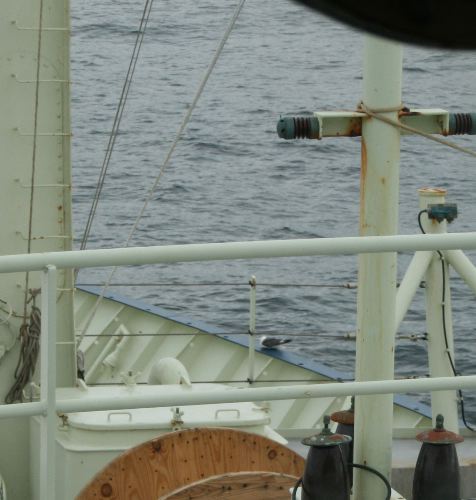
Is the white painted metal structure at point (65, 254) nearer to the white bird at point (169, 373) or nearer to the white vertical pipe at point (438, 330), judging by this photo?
the white vertical pipe at point (438, 330)

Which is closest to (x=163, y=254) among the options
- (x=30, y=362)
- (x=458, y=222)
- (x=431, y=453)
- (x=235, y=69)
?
(x=431, y=453)

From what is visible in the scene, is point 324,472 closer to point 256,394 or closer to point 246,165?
point 256,394

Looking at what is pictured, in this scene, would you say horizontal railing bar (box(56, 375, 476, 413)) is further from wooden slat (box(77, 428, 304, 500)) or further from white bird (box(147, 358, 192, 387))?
white bird (box(147, 358, 192, 387))

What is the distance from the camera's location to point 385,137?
3.96 meters

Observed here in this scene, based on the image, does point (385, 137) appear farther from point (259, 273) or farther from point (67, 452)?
point (259, 273)

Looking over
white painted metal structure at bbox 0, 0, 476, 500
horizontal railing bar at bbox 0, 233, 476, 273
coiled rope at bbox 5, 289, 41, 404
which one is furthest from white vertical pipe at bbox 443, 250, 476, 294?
horizontal railing bar at bbox 0, 233, 476, 273

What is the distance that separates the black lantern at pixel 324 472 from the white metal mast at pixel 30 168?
2.15 meters

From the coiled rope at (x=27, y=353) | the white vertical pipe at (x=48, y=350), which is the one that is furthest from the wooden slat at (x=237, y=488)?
the coiled rope at (x=27, y=353)

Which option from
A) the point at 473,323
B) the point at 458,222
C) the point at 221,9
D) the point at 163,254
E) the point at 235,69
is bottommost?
the point at 163,254

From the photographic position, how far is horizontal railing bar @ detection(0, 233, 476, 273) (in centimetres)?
321

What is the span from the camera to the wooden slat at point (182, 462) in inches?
166

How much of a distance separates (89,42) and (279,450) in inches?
1969

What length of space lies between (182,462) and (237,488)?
38cm

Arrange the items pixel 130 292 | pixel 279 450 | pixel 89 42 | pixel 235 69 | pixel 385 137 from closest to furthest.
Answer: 1. pixel 385 137
2. pixel 279 450
3. pixel 130 292
4. pixel 235 69
5. pixel 89 42
